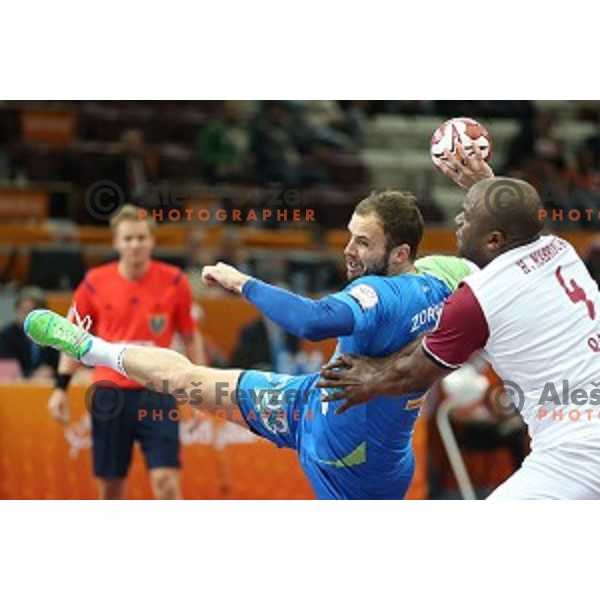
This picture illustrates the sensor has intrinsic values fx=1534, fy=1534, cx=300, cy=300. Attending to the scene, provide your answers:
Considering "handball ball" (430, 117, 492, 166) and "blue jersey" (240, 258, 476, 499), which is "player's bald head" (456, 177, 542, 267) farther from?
"handball ball" (430, 117, 492, 166)

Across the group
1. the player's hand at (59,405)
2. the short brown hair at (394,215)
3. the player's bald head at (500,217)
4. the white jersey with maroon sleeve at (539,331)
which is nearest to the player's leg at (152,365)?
the short brown hair at (394,215)

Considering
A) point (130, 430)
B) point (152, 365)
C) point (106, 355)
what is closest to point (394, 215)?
point (152, 365)

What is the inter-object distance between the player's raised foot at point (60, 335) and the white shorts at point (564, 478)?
93.4 inches

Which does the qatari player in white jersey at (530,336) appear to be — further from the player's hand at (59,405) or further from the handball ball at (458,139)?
the player's hand at (59,405)

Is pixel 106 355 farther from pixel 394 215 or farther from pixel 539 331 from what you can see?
pixel 539 331

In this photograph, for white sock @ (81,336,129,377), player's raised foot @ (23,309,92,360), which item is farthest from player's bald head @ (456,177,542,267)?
player's raised foot @ (23,309,92,360)

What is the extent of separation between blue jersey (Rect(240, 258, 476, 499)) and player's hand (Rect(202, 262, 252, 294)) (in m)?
0.46

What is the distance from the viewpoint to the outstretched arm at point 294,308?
21.8ft

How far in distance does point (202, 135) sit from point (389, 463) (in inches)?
330

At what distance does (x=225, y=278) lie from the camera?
22.2 feet

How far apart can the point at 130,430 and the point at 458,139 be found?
10.8ft

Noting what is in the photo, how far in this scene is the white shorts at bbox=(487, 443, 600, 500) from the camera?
21.2ft

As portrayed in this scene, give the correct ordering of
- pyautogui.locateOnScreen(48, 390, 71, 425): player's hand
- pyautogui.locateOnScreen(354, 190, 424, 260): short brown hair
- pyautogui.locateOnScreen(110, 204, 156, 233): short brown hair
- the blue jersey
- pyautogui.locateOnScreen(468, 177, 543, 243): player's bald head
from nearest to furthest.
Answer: pyautogui.locateOnScreen(468, 177, 543, 243): player's bald head → the blue jersey → pyautogui.locateOnScreen(354, 190, 424, 260): short brown hair → pyautogui.locateOnScreen(48, 390, 71, 425): player's hand → pyautogui.locateOnScreen(110, 204, 156, 233): short brown hair

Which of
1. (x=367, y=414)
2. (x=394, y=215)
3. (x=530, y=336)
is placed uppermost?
(x=394, y=215)
